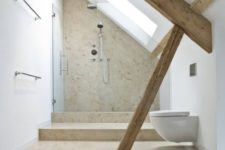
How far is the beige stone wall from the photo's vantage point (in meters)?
7.00

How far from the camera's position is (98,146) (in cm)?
416

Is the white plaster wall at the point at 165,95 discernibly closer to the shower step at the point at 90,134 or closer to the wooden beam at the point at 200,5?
the shower step at the point at 90,134

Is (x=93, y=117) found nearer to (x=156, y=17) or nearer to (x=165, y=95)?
(x=165, y=95)

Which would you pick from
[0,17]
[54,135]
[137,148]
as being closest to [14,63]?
[0,17]

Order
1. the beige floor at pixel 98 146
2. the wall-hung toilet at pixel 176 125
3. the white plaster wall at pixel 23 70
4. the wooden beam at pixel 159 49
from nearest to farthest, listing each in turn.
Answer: the white plaster wall at pixel 23 70 < the wall-hung toilet at pixel 176 125 < the beige floor at pixel 98 146 < the wooden beam at pixel 159 49

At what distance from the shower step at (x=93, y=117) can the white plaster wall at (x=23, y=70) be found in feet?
1.00

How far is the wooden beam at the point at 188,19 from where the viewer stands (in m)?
3.25

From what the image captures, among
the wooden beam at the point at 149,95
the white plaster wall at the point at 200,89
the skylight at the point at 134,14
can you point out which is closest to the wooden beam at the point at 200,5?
the wooden beam at the point at 149,95

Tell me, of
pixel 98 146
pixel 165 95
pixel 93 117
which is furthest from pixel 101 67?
pixel 98 146

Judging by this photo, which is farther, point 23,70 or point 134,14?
point 134,14

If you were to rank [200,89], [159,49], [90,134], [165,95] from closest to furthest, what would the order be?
[200,89]
[90,134]
[159,49]
[165,95]

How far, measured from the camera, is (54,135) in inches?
184

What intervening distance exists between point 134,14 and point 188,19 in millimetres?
2685

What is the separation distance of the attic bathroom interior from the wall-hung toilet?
0.01 metres
